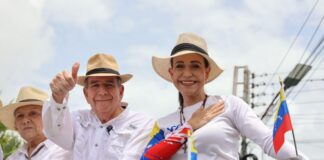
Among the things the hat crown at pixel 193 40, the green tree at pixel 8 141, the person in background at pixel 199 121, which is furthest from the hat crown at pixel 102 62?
the green tree at pixel 8 141

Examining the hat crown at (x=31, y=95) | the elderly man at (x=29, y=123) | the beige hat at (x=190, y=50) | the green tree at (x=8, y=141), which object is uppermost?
the beige hat at (x=190, y=50)

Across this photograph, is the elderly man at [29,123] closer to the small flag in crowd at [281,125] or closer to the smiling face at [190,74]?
the smiling face at [190,74]

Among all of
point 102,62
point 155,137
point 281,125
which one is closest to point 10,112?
point 102,62

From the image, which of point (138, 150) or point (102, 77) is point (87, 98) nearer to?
point (102, 77)

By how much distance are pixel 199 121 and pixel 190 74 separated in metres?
0.35

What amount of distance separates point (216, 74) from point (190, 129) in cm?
70

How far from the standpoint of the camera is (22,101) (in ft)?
17.8

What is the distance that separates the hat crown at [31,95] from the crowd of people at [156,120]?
532 mm

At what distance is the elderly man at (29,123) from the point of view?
514 cm

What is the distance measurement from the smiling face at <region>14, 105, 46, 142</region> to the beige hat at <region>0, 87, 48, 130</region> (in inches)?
1.9

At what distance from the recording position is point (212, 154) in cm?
365

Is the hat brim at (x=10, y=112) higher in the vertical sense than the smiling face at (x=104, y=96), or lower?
lower

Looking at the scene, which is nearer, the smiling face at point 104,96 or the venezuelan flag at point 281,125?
the venezuelan flag at point 281,125

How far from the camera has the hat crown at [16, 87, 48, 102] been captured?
215 inches
